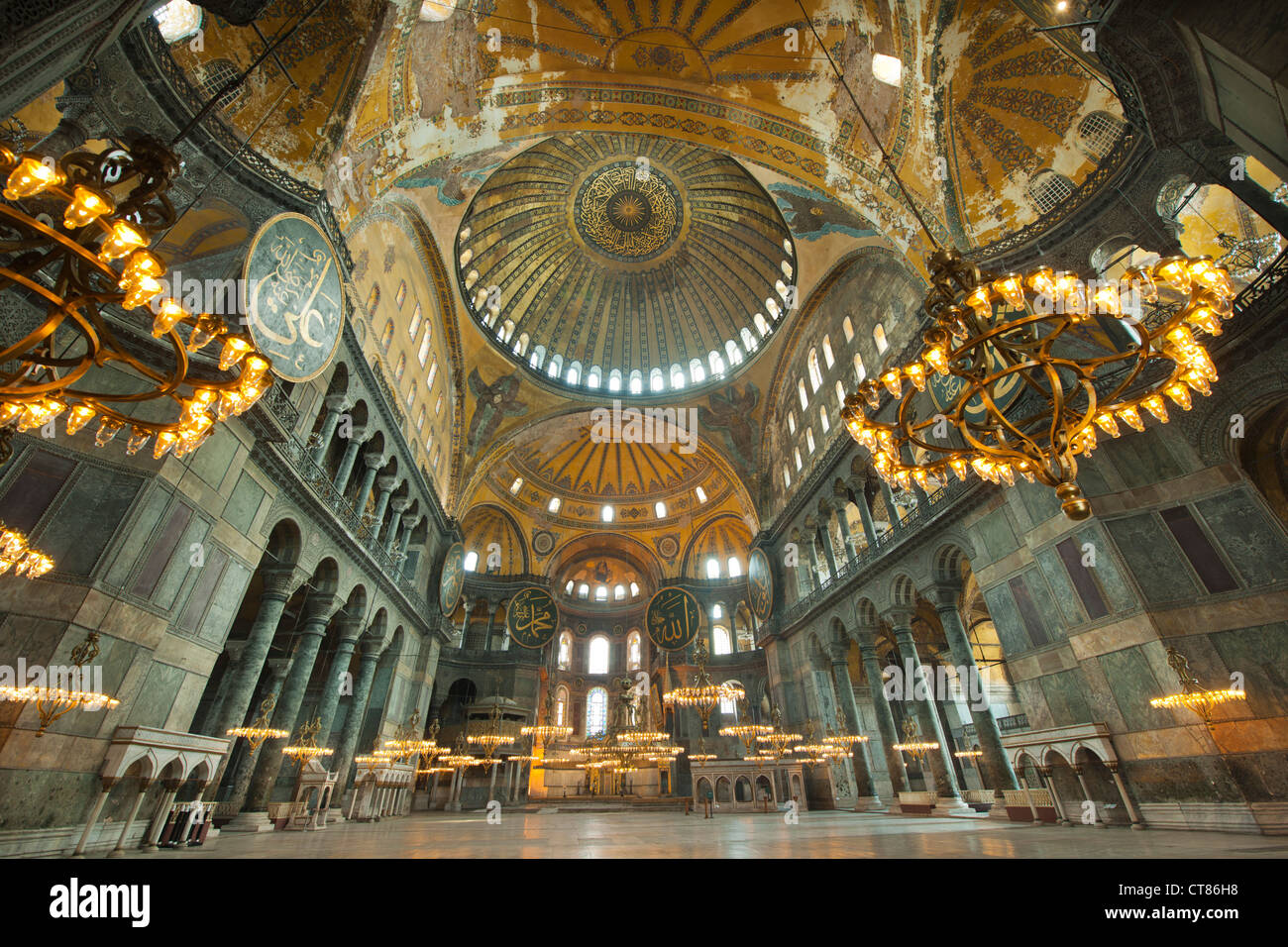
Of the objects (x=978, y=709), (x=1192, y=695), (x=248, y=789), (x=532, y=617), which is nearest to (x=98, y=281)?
(x=248, y=789)

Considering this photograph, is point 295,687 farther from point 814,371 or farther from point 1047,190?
point 1047,190

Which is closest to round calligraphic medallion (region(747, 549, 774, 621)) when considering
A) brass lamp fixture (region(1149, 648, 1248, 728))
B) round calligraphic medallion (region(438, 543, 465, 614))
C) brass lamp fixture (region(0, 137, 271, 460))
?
round calligraphic medallion (region(438, 543, 465, 614))

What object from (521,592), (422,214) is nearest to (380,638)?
(521,592)

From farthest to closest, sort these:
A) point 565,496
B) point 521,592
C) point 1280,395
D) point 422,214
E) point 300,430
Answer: point 565,496 → point 521,592 → point 422,214 → point 300,430 → point 1280,395

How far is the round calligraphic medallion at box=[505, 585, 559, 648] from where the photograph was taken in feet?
66.4

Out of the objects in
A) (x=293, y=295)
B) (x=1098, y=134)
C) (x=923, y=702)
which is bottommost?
(x=923, y=702)

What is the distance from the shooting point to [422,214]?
13383 mm

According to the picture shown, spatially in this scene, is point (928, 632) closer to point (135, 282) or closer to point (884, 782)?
point (884, 782)

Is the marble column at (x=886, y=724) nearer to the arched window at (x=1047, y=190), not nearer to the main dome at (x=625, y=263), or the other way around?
the arched window at (x=1047, y=190)

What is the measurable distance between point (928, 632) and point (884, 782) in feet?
20.7

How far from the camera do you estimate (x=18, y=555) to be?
4750 mm

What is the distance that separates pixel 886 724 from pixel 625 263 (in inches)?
734

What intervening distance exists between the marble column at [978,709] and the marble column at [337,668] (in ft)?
44.5

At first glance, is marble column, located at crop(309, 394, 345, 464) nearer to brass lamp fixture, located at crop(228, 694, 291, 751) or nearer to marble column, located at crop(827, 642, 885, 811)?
brass lamp fixture, located at crop(228, 694, 291, 751)
